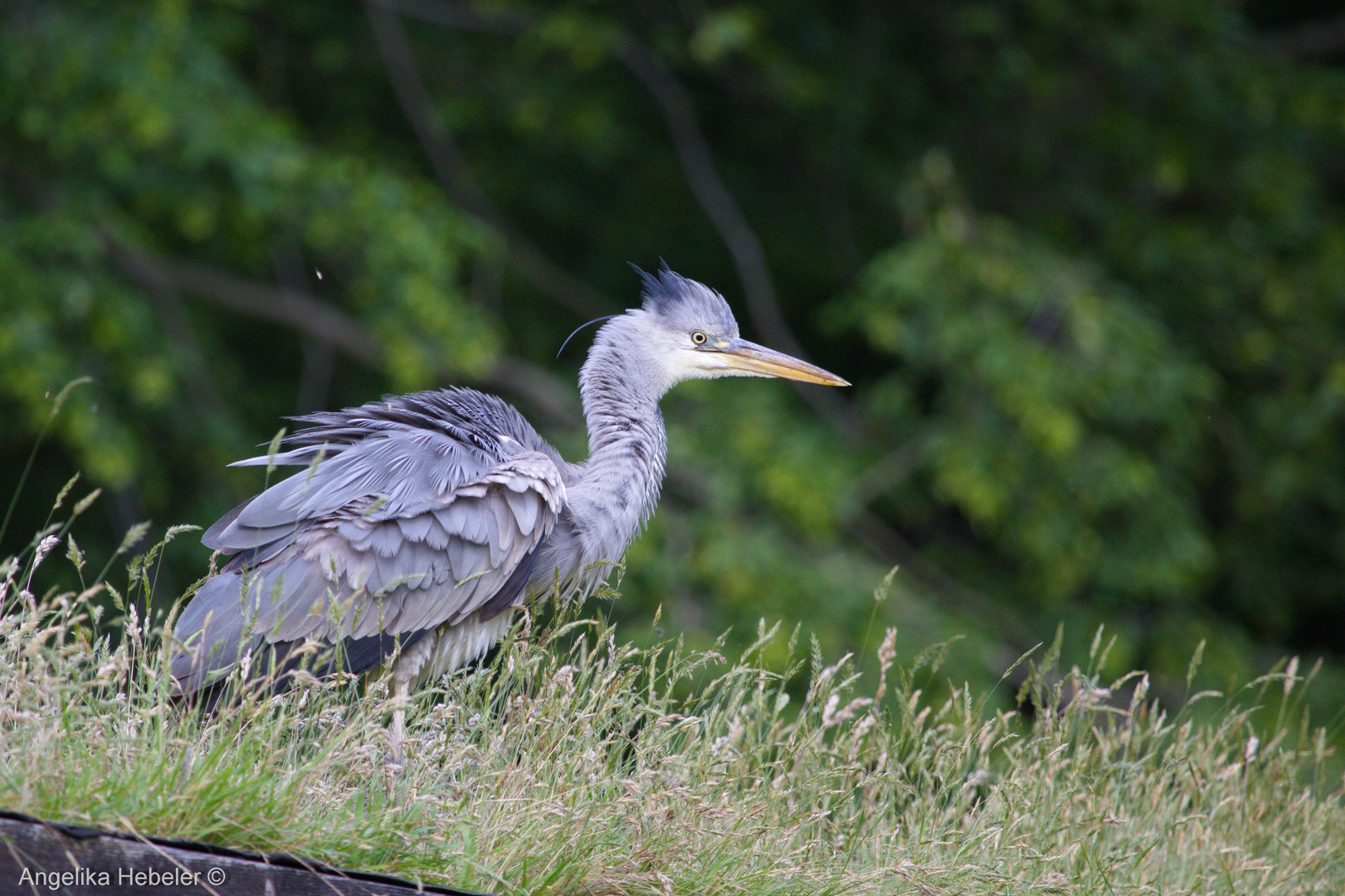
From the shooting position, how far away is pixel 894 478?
8.32 meters

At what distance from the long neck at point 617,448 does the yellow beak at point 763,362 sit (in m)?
0.28

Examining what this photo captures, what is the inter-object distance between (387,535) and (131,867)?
174 centimetres

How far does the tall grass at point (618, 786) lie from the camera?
2.28m

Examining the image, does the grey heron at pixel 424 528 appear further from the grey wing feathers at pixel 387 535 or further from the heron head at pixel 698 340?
the heron head at pixel 698 340

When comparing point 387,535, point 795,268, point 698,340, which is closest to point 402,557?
point 387,535

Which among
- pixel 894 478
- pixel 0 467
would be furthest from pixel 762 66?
pixel 0 467

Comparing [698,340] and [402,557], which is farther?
[698,340]

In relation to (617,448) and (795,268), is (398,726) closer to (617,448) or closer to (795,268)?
(617,448)

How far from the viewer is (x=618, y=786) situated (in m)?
2.78

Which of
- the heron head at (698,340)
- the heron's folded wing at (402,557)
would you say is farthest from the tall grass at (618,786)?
the heron head at (698,340)

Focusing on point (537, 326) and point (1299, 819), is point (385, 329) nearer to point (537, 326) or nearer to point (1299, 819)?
point (537, 326)

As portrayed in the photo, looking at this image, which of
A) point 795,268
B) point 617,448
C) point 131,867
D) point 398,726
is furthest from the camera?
point 795,268

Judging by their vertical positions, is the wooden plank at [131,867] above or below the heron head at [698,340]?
below

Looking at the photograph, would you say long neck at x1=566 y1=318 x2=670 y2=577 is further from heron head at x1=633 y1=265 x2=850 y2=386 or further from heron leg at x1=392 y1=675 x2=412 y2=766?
heron leg at x1=392 y1=675 x2=412 y2=766
